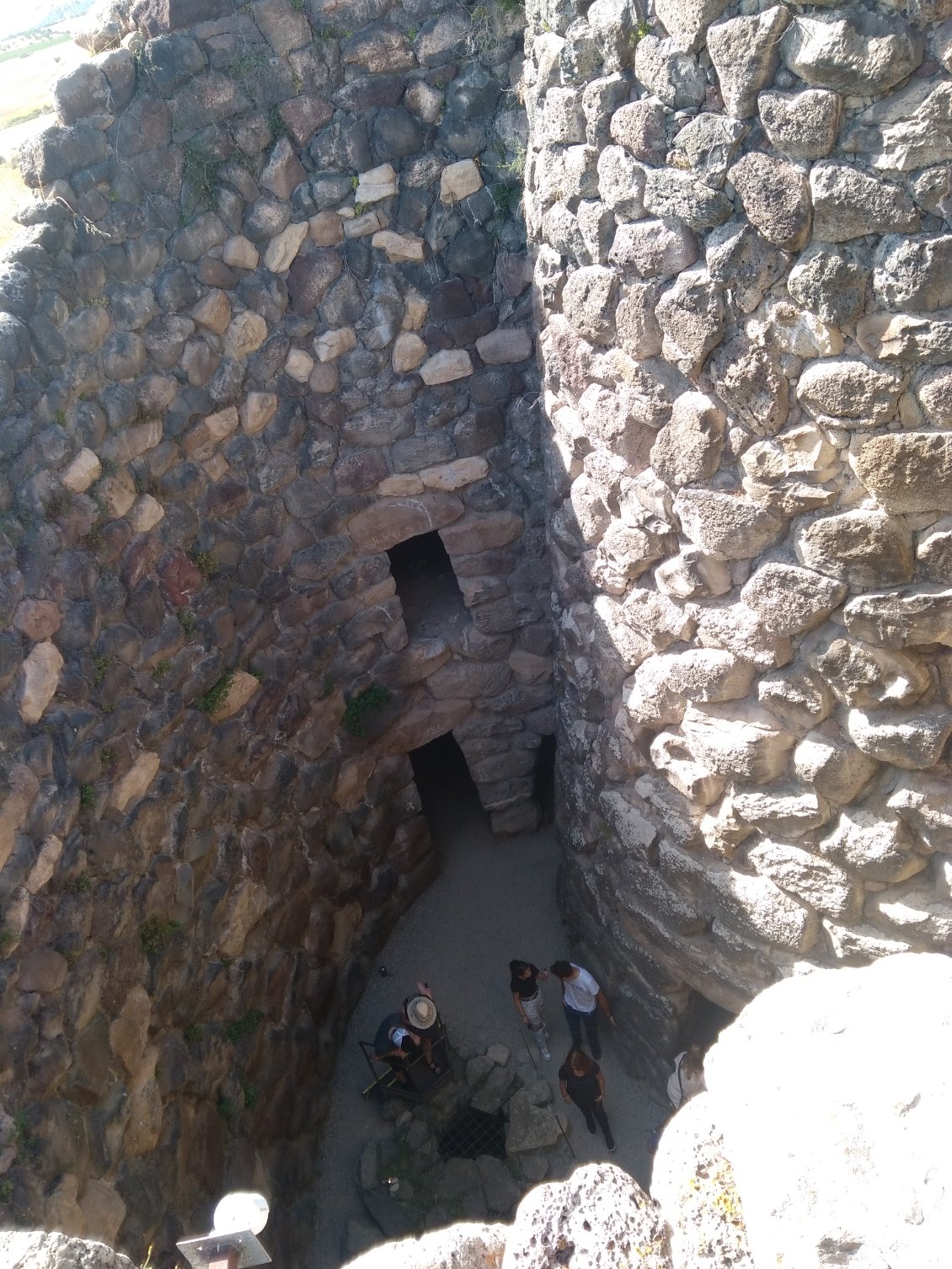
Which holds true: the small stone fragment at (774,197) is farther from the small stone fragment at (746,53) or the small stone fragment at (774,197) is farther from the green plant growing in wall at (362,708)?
the green plant growing in wall at (362,708)

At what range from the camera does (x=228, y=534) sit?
4840 mm

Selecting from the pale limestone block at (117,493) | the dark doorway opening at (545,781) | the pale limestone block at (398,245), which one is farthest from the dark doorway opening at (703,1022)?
the pale limestone block at (398,245)

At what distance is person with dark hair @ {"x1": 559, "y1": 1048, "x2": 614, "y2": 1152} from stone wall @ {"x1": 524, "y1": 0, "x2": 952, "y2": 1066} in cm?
95

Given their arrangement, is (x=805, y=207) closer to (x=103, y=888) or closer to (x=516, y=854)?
(x=103, y=888)

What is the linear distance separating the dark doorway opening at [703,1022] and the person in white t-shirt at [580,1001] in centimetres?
47

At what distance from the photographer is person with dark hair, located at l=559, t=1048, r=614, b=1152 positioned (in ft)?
17.0

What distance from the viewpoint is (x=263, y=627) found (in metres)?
5.12

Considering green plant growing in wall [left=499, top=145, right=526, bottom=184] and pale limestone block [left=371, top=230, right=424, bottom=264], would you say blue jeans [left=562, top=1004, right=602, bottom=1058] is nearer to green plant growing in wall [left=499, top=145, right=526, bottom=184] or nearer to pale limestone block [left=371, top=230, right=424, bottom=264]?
pale limestone block [left=371, top=230, right=424, bottom=264]

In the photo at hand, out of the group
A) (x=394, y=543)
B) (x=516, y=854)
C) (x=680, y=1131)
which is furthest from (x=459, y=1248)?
(x=516, y=854)

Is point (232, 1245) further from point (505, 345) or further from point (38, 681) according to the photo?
point (505, 345)

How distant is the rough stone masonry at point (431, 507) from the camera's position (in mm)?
3021

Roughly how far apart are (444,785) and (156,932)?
287 centimetres

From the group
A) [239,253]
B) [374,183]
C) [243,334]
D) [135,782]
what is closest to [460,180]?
[374,183]

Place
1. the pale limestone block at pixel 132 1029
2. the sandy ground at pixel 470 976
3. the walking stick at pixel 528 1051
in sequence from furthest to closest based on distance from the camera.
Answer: the walking stick at pixel 528 1051 < the sandy ground at pixel 470 976 < the pale limestone block at pixel 132 1029
